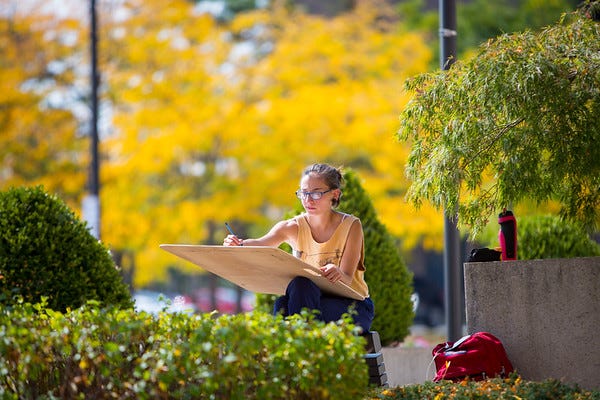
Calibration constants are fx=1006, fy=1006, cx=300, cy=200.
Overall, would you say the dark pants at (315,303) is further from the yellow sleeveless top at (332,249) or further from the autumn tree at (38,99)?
the autumn tree at (38,99)

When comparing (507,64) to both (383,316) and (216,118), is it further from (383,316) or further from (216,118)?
(216,118)

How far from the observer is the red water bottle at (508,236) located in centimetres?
662

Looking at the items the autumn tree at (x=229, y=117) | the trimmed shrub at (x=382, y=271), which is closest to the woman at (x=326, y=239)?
the trimmed shrub at (x=382, y=271)

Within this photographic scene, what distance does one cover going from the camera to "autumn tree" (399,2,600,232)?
591 centimetres

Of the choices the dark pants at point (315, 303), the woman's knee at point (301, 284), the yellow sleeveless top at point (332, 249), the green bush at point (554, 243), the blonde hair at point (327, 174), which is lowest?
the dark pants at point (315, 303)

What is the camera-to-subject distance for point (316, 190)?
623 cm

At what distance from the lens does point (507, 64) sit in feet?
19.6

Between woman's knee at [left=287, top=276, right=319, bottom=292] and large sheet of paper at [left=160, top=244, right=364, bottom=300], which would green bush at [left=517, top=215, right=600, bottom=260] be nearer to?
large sheet of paper at [left=160, top=244, right=364, bottom=300]

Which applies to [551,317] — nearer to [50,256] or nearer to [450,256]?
[450,256]

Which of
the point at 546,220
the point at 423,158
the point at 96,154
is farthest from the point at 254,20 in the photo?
the point at 423,158

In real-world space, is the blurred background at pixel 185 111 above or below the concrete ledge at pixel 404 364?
above

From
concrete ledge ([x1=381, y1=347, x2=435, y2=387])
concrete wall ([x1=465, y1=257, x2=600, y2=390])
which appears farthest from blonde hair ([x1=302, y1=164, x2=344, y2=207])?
concrete ledge ([x1=381, y1=347, x2=435, y2=387])

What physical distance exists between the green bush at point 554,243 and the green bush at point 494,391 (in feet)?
11.8

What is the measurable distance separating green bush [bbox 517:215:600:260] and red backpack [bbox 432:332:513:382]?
3.14m
